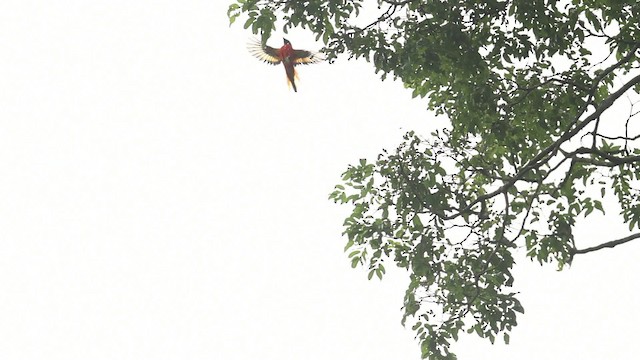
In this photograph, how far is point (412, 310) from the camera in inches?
379

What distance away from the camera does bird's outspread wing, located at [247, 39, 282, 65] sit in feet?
33.6

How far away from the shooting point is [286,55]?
33.9 feet

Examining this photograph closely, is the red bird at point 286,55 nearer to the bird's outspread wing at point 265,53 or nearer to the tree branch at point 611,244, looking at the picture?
the bird's outspread wing at point 265,53

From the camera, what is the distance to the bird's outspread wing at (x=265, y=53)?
1025 cm

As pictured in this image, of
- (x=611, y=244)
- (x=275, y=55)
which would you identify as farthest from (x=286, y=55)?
(x=611, y=244)

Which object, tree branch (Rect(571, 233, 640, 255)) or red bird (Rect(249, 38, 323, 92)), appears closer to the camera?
tree branch (Rect(571, 233, 640, 255))

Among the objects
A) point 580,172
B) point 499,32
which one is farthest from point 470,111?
point 580,172

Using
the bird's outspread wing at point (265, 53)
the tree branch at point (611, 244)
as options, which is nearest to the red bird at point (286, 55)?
the bird's outspread wing at point (265, 53)

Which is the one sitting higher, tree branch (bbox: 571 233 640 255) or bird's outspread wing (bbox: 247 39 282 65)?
bird's outspread wing (bbox: 247 39 282 65)

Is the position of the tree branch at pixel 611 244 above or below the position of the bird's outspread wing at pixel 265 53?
below

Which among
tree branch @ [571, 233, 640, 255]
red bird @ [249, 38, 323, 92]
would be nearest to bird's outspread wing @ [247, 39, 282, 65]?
red bird @ [249, 38, 323, 92]

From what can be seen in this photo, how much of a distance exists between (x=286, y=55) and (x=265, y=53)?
0.21 m

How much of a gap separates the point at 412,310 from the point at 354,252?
2.50ft

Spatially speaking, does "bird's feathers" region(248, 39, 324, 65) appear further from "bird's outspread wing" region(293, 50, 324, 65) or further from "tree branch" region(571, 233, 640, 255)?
"tree branch" region(571, 233, 640, 255)
